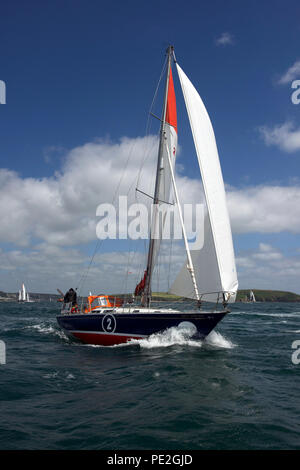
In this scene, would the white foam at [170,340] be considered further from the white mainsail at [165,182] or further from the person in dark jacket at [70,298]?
the person in dark jacket at [70,298]

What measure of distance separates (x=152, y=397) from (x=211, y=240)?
27.3 ft

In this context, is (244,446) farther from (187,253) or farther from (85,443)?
(187,253)

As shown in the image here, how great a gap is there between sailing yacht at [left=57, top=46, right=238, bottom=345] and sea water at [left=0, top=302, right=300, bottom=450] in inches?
36.1

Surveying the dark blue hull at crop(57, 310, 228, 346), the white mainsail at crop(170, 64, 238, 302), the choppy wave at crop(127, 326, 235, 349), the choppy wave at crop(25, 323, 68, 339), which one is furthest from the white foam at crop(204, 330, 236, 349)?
the choppy wave at crop(25, 323, 68, 339)

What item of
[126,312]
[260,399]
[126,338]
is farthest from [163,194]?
[260,399]

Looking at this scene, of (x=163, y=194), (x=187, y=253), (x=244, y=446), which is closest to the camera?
(x=244, y=446)

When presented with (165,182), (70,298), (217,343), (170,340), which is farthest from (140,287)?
(165,182)

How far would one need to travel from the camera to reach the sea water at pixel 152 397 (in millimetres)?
6688

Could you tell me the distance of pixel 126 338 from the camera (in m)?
17.2

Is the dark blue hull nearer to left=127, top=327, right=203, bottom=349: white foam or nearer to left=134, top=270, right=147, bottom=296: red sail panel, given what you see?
left=127, top=327, right=203, bottom=349: white foam

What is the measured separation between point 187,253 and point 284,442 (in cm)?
1070

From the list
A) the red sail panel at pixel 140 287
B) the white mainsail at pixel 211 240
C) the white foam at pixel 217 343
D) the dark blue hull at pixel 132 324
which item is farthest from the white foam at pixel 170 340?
the red sail panel at pixel 140 287

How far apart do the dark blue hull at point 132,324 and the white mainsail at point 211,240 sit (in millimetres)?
1150
